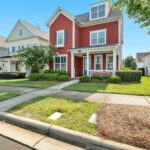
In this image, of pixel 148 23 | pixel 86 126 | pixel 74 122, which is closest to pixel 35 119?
pixel 74 122

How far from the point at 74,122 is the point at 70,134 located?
2.14 ft

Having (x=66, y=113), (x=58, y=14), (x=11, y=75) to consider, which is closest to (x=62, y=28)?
(x=58, y=14)

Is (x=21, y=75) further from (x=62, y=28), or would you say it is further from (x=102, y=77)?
(x=102, y=77)

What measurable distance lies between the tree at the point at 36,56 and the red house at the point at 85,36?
1.53m

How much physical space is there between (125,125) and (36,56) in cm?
1510

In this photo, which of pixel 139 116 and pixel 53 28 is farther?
pixel 53 28

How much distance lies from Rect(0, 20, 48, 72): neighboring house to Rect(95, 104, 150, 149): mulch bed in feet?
72.1

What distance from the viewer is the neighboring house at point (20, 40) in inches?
984

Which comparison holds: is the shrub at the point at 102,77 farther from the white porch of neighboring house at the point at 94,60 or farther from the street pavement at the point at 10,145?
the street pavement at the point at 10,145

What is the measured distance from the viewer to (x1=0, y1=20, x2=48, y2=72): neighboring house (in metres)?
25.0

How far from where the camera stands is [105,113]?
5059mm

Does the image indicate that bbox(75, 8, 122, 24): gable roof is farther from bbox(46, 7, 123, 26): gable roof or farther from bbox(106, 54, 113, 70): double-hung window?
bbox(106, 54, 113, 70): double-hung window

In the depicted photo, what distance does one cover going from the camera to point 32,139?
3814mm

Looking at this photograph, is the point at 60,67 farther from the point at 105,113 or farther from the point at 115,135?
the point at 115,135
